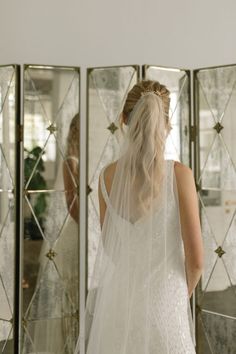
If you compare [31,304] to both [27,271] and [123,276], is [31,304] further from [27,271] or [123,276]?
[123,276]

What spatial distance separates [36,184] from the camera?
284 centimetres

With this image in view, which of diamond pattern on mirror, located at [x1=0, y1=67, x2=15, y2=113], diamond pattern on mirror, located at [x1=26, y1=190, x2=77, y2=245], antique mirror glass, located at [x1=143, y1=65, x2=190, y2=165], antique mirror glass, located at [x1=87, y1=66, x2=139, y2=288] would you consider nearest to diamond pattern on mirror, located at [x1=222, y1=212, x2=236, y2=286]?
antique mirror glass, located at [x1=143, y1=65, x2=190, y2=165]

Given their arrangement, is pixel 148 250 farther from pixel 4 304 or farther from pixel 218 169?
pixel 4 304

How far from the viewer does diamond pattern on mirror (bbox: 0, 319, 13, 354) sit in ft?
9.25

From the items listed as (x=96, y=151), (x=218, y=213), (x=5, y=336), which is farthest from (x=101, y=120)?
(x=5, y=336)

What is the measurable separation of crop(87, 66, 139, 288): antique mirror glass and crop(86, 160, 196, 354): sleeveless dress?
873mm

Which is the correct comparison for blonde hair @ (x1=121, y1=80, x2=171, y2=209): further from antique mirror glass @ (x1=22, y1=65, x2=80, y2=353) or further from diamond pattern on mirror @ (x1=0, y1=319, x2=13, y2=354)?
diamond pattern on mirror @ (x1=0, y1=319, x2=13, y2=354)

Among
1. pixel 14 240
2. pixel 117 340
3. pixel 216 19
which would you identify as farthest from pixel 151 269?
pixel 216 19

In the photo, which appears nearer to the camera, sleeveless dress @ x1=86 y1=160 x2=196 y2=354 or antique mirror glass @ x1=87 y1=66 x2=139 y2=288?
sleeveless dress @ x1=86 y1=160 x2=196 y2=354

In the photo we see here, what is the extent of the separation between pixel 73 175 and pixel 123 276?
39.4 inches

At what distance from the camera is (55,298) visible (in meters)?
2.87

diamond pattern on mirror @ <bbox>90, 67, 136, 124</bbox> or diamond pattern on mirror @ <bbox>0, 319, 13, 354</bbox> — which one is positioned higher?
diamond pattern on mirror @ <bbox>90, 67, 136, 124</bbox>

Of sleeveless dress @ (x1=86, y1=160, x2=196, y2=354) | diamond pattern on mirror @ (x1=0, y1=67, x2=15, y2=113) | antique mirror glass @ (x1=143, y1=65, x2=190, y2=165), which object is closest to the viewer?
sleeveless dress @ (x1=86, y1=160, x2=196, y2=354)

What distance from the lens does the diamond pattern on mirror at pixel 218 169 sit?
112 inches
